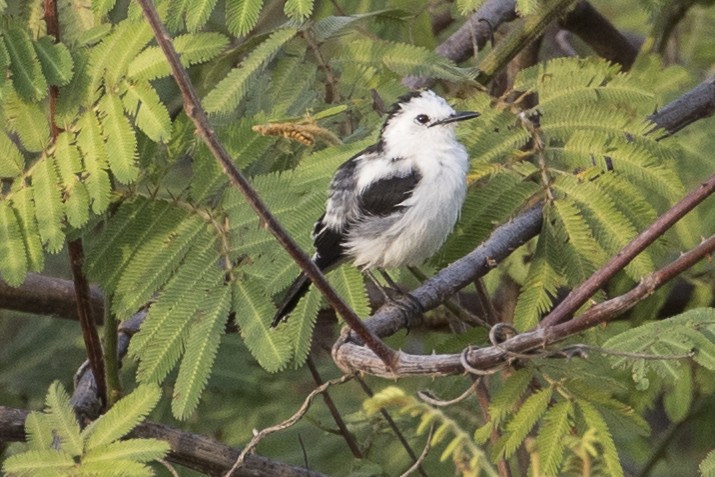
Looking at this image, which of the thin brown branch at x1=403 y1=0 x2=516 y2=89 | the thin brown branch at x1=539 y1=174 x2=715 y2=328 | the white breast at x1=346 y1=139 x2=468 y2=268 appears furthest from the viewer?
the thin brown branch at x1=403 y1=0 x2=516 y2=89

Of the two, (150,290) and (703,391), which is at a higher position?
(150,290)

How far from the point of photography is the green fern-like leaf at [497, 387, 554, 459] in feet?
12.3

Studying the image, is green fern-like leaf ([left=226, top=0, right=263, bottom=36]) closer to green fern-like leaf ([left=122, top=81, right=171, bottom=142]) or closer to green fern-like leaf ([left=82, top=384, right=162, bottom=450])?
green fern-like leaf ([left=122, top=81, right=171, bottom=142])

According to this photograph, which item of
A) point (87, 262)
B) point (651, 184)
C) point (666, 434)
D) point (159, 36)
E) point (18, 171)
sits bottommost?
point (666, 434)

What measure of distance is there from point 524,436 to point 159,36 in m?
1.71

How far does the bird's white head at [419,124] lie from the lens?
481 centimetres

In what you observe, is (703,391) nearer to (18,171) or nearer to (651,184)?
(651,184)

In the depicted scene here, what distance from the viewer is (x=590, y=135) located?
4535 millimetres

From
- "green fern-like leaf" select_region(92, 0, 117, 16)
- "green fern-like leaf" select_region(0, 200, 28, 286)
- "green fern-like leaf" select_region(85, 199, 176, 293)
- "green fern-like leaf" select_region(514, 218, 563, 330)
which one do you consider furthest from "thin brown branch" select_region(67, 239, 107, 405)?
"green fern-like leaf" select_region(514, 218, 563, 330)

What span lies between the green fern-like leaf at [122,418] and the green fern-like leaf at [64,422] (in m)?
0.03

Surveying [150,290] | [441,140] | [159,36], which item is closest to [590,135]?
[441,140]

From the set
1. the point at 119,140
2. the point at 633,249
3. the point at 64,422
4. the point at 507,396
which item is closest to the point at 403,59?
the point at 119,140

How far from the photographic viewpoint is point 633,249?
2.90 meters

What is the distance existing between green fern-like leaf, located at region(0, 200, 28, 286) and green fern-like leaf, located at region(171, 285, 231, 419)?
59cm
